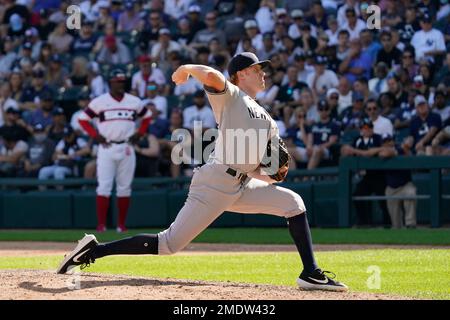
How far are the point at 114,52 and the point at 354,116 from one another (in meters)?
5.68

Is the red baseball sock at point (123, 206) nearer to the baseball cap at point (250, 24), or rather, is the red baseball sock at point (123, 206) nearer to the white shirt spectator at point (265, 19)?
the baseball cap at point (250, 24)

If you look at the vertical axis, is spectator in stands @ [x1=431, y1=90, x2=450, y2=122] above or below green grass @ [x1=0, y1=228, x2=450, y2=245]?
above

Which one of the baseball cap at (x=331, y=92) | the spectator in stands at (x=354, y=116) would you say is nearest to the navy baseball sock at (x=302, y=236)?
the spectator in stands at (x=354, y=116)

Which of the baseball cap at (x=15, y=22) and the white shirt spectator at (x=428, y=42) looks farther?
the baseball cap at (x=15, y=22)

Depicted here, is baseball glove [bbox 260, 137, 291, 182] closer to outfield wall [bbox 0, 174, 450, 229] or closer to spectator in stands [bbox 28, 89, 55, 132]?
outfield wall [bbox 0, 174, 450, 229]

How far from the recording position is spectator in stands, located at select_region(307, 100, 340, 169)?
49.4ft

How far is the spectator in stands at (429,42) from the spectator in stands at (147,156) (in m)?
4.39

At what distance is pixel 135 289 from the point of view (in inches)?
269

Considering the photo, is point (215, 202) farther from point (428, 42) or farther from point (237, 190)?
point (428, 42)

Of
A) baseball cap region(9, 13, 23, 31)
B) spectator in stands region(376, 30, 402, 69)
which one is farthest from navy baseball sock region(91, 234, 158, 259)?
baseball cap region(9, 13, 23, 31)

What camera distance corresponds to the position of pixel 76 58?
19031mm

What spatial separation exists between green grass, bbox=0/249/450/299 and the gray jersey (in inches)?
51.3

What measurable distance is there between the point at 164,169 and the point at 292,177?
235cm

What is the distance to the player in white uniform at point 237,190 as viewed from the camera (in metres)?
7.03
